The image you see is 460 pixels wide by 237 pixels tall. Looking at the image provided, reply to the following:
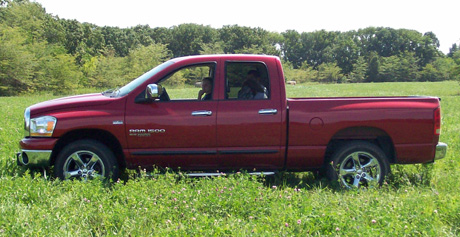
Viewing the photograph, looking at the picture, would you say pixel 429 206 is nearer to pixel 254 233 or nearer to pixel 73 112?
pixel 254 233

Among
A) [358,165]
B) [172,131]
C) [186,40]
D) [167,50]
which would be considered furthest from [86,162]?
[186,40]

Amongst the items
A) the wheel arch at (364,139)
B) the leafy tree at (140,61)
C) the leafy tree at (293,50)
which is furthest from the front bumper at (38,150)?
the leafy tree at (293,50)

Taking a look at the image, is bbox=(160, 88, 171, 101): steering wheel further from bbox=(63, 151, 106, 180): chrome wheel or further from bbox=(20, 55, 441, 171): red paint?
bbox=(63, 151, 106, 180): chrome wheel

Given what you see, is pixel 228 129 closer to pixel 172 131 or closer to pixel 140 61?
pixel 172 131

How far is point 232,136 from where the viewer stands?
215 inches

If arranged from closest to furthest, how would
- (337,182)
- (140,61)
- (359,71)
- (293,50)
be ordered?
(337,182), (140,61), (359,71), (293,50)

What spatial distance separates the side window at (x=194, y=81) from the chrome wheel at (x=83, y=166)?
1.18 meters

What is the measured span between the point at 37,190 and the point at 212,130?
2188mm

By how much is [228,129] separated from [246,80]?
791 millimetres

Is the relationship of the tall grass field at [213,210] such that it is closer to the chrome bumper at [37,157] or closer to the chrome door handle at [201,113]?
the chrome bumper at [37,157]

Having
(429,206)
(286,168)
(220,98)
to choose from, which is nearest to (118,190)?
(220,98)

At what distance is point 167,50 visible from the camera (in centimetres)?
8331

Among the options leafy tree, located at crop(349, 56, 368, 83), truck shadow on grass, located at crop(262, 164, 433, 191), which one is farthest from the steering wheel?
leafy tree, located at crop(349, 56, 368, 83)

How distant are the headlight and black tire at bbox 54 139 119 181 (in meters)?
0.31
